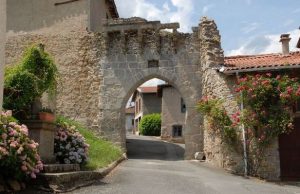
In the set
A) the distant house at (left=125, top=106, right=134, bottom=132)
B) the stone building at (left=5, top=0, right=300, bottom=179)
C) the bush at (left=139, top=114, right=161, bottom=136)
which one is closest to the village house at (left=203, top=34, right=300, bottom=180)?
the stone building at (left=5, top=0, right=300, bottom=179)

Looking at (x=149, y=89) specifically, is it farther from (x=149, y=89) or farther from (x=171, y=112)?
(x=171, y=112)

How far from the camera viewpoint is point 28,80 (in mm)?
8711

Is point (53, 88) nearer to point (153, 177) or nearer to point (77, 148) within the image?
point (77, 148)

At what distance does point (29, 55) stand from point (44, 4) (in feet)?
37.6

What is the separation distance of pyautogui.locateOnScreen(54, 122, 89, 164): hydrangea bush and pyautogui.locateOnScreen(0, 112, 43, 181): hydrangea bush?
2141mm

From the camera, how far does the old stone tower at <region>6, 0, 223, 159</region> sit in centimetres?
1781

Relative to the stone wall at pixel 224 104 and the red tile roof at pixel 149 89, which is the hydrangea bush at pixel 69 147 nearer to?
the stone wall at pixel 224 104

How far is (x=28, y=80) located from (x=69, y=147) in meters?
1.92

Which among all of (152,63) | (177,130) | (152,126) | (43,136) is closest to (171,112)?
(177,130)

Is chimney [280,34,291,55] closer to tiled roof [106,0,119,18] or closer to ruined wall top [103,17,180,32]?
ruined wall top [103,17,180,32]

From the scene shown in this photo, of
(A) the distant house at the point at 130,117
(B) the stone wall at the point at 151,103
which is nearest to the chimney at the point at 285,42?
(B) the stone wall at the point at 151,103

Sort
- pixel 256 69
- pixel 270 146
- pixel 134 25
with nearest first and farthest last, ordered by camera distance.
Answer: pixel 270 146
pixel 256 69
pixel 134 25

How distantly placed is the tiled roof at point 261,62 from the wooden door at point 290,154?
6.34ft

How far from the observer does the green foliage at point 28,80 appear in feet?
28.1
